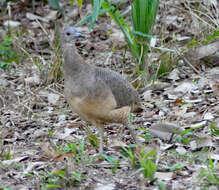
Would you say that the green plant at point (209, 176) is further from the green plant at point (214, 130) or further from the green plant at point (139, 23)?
the green plant at point (139, 23)

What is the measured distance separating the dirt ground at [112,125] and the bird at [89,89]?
35cm

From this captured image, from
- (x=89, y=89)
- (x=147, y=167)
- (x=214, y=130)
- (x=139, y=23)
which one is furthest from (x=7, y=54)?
(x=147, y=167)

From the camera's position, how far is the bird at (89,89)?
4.49 m

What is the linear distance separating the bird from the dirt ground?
1.14 ft

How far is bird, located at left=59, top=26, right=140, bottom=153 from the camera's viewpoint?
4.49 m

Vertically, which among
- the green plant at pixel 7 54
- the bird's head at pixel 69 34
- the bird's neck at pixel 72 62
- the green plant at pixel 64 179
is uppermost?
the bird's head at pixel 69 34

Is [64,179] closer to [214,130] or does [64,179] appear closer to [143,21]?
[214,130]

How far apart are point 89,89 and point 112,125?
143cm

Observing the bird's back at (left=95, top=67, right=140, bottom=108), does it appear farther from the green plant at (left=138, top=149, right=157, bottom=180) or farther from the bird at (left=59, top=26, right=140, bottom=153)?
the green plant at (left=138, top=149, right=157, bottom=180)

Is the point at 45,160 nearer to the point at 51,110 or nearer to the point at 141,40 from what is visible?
the point at 51,110

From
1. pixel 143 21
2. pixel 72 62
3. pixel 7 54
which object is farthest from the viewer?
pixel 7 54

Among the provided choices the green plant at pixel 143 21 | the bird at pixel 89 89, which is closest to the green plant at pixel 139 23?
the green plant at pixel 143 21

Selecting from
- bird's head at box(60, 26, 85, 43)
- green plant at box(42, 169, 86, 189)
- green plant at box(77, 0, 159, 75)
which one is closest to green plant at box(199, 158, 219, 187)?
green plant at box(42, 169, 86, 189)

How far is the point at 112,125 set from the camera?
5.84 metres
